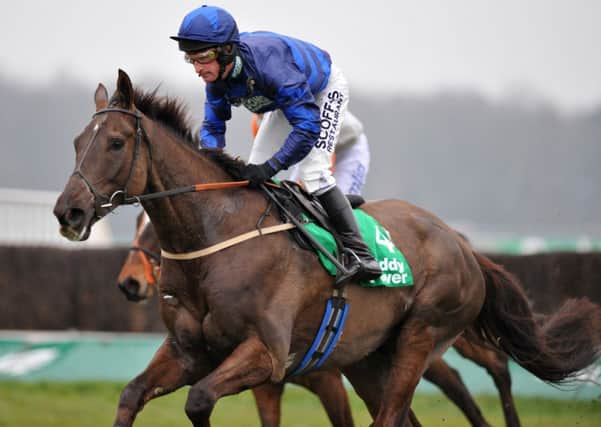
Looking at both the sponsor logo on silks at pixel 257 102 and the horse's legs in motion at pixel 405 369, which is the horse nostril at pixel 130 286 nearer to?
the horse's legs in motion at pixel 405 369

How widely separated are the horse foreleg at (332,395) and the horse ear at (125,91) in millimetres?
2288

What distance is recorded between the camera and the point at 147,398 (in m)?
4.55

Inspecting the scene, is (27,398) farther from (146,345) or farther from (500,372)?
(500,372)

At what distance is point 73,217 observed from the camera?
401cm

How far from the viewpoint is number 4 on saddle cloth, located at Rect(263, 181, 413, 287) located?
4.77 meters

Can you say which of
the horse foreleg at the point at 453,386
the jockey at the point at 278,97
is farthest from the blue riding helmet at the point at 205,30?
the horse foreleg at the point at 453,386

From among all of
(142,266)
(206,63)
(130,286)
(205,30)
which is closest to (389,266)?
(206,63)

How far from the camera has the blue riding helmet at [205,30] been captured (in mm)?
4379

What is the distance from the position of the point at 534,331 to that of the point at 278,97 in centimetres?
244

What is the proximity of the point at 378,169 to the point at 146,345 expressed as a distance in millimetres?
14567

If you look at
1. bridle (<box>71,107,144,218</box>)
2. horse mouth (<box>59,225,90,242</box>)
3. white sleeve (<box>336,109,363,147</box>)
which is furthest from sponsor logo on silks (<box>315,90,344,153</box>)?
white sleeve (<box>336,109,363,147</box>)

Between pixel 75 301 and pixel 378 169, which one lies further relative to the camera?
pixel 378 169

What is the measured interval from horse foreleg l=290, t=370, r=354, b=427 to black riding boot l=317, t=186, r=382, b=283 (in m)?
1.25

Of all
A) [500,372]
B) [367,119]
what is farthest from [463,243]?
[367,119]
